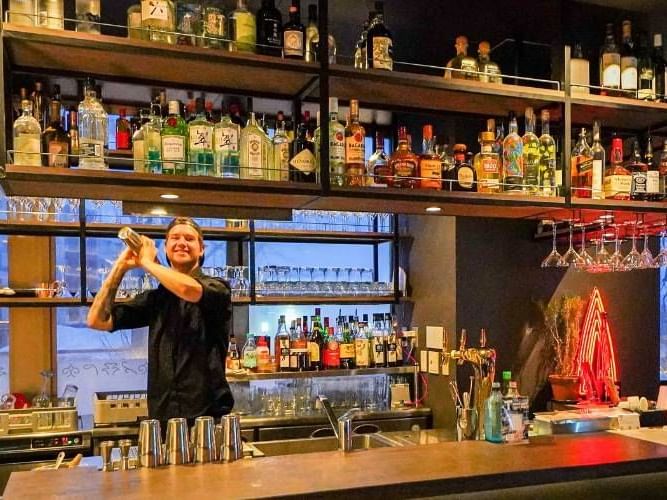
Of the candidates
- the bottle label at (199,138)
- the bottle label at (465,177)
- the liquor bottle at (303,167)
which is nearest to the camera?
the bottle label at (199,138)

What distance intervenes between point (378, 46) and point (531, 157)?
0.76m

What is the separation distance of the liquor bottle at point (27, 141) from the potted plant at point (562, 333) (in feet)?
9.90

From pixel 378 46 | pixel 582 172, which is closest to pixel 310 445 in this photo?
pixel 582 172

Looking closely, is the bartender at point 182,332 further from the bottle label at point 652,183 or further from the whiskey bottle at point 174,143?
the bottle label at point 652,183

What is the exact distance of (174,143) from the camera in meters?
2.07

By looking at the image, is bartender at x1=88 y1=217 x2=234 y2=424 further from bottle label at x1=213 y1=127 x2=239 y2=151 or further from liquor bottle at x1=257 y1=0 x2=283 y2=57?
liquor bottle at x1=257 y1=0 x2=283 y2=57

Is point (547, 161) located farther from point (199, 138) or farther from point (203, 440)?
point (203, 440)

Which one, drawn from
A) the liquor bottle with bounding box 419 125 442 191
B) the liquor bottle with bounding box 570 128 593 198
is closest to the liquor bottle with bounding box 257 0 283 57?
the liquor bottle with bounding box 419 125 442 191

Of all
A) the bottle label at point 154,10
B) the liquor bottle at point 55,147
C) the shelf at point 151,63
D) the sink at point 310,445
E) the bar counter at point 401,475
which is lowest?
the sink at point 310,445

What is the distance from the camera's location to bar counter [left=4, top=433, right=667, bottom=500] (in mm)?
1672

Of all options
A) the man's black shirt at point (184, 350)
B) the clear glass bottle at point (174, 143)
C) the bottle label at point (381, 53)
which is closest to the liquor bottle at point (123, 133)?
the man's black shirt at point (184, 350)

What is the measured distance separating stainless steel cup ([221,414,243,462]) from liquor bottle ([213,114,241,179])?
79 centimetres

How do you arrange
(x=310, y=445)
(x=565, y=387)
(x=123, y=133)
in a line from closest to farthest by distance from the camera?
(x=310, y=445) → (x=123, y=133) → (x=565, y=387)

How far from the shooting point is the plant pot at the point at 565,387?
12.1 ft
